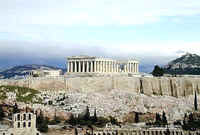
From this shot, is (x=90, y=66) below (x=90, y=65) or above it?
below

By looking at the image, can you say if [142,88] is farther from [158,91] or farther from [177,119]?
[177,119]

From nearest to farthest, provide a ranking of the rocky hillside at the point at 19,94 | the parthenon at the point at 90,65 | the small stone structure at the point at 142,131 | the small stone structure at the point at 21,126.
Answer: the small stone structure at the point at 21,126
the small stone structure at the point at 142,131
the rocky hillside at the point at 19,94
the parthenon at the point at 90,65

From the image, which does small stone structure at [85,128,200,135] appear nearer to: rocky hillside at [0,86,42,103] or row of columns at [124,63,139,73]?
rocky hillside at [0,86,42,103]

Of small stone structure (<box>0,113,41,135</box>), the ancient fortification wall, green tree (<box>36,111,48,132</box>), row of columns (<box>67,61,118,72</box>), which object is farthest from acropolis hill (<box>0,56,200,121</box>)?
small stone structure (<box>0,113,41,135</box>)

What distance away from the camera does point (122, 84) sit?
13650 cm

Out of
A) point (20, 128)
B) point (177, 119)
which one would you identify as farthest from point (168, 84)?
point (20, 128)

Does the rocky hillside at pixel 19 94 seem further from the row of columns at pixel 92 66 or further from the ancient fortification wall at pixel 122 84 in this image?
the row of columns at pixel 92 66

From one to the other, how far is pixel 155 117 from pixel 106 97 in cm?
1336

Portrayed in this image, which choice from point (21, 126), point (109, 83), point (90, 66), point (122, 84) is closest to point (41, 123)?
point (21, 126)

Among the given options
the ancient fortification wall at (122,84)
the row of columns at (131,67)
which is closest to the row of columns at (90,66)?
the row of columns at (131,67)

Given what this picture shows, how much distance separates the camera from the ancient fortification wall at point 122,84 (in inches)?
5054

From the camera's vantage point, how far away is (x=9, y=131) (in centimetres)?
8475

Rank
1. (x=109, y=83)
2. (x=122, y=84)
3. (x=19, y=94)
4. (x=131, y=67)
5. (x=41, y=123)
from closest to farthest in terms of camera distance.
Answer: (x=41, y=123)
(x=19, y=94)
(x=109, y=83)
(x=122, y=84)
(x=131, y=67)

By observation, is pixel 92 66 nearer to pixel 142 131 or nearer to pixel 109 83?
pixel 109 83
